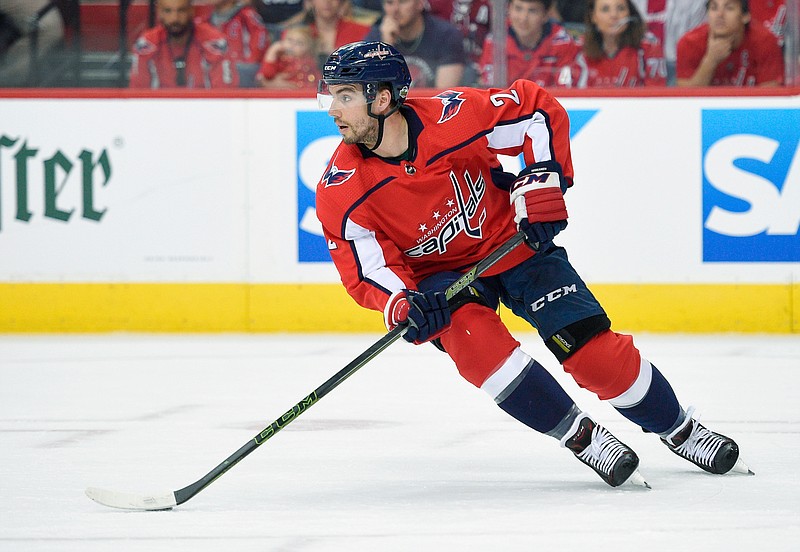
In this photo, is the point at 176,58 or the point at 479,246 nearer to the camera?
the point at 479,246

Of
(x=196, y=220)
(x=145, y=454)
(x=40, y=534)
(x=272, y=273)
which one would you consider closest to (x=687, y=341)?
(x=272, y=273)

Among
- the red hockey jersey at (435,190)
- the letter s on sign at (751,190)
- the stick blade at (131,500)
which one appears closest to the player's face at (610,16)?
the letter s on sign at (751,190)

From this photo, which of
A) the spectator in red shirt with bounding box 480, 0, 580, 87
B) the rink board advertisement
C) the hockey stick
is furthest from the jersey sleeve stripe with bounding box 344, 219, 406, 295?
the spectator in red shirt with bounding box 480, 0, 580, 87

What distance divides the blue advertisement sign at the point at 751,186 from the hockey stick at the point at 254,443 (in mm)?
3065

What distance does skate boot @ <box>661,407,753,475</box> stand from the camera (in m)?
2.82

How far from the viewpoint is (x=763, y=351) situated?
16.8 feet

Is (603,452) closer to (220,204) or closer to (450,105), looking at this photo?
(450,105)

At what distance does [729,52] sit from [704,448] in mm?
3370

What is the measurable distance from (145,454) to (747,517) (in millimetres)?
1490

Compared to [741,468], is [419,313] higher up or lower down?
higher up

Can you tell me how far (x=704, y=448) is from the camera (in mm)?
2846

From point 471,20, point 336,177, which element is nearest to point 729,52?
point 471,20

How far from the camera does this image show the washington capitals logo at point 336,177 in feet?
9.36

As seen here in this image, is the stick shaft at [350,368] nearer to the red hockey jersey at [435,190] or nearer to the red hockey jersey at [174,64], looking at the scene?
the red hockey jersey at [435,190]
